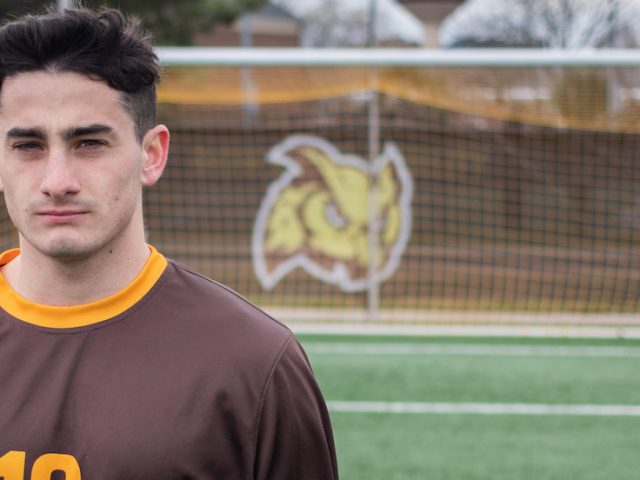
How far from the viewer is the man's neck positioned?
78.1 inches

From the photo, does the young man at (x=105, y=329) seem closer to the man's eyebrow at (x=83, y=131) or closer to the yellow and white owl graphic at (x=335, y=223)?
the man's eyebrow at (x=83, y=131)

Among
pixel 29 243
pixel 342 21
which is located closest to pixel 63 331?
pixel 29 243

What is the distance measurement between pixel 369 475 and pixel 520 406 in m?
1.73

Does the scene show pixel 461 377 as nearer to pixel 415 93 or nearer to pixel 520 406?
pixel 520 406

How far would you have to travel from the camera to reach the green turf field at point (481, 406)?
205 inches

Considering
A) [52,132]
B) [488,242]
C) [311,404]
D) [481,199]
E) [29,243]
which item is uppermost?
[52,132]

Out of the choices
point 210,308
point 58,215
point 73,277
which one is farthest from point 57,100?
point 210,308

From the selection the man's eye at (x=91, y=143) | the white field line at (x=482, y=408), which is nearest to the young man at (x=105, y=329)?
the man's eye at (x=91, y=143)

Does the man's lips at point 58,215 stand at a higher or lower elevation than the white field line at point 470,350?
higher

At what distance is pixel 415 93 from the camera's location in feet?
32.9

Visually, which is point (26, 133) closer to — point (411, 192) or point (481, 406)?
point (481, 406)

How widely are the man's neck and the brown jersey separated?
23 millimetres

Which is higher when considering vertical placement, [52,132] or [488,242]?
[52,132]

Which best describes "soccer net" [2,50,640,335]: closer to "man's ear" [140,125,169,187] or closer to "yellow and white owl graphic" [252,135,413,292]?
"yellow and white owl graphic" [252,135,413,292]
